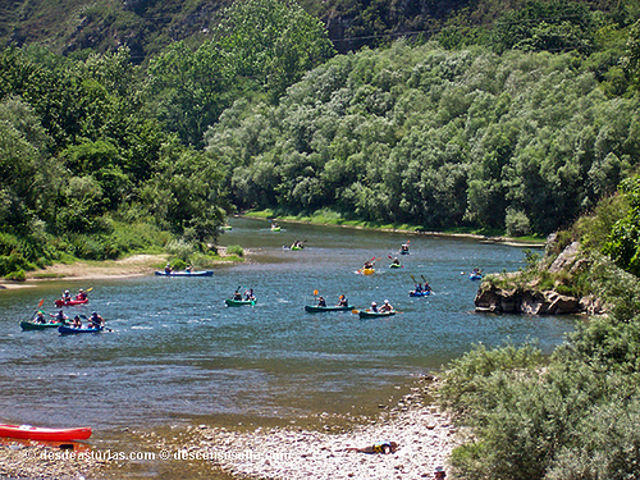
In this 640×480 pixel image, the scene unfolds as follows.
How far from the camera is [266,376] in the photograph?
45.4m

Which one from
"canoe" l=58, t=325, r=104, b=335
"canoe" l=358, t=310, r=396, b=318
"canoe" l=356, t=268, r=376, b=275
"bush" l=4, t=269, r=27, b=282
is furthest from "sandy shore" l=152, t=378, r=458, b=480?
"canoe" l=356, t=268, r=376, b=275

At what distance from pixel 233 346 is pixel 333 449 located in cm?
2085

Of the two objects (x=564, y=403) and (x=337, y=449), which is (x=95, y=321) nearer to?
(x=337, y=449)

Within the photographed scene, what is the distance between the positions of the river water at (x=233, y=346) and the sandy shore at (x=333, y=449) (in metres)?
2.50

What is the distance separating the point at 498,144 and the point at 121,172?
56.6 metres

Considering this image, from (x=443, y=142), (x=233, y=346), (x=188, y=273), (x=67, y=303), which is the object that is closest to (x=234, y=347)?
(x=233, y=346)

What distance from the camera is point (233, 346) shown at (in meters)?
53.2

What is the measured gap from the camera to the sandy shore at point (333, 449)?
30.9 m

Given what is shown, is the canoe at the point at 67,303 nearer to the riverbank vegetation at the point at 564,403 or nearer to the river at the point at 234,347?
the river at the point at 234,347

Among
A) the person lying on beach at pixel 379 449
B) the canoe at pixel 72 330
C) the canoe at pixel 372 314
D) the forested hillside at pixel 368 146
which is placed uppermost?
the forested hillside at pixel 368 146

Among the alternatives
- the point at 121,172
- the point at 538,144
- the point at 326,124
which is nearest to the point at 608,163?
the point at 538,144

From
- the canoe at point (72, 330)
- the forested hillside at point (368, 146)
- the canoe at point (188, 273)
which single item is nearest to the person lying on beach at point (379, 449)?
the canoe at point (72, 330)

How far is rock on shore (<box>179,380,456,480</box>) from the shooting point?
3092cm

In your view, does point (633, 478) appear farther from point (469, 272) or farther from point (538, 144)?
point (538, 144)
